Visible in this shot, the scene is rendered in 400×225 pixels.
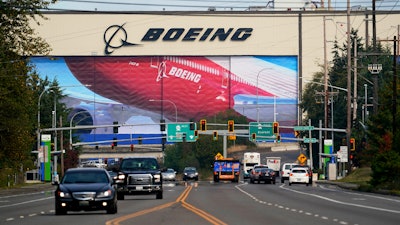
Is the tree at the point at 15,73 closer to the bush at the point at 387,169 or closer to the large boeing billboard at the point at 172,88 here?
the bush at the point at 387,169

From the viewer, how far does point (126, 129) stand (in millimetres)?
160500

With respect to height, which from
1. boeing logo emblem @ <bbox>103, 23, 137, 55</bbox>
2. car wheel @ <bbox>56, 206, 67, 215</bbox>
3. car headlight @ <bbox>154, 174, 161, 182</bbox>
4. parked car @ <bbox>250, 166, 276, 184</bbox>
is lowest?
parked car @ <bbox>250, 166, 276, 184</bbox>

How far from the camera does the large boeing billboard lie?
158250mm

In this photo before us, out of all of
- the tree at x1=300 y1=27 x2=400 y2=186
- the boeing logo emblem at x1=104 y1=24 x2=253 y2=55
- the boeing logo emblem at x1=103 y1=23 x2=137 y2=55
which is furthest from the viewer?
the boeing logo emblem at x1=104 y1=24 x2=253 y2=55

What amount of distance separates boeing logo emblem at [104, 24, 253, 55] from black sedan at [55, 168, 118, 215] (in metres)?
125

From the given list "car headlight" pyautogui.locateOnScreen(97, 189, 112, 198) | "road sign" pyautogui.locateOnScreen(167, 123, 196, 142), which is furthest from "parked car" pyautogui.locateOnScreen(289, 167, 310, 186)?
"car headlight" pyautogui.locateOnScreen(97, 189, 112, 198)

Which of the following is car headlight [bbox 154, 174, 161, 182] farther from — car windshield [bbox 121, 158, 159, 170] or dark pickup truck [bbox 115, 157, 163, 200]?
car windshield [bbox 121, 158, 159, 170]

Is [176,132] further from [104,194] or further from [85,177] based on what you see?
[104,194]

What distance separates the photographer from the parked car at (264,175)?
91188 millimetres

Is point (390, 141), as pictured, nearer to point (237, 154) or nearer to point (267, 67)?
point (267, 67)

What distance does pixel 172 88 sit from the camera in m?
160

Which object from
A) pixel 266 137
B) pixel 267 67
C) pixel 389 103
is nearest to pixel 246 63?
pixel 267 67

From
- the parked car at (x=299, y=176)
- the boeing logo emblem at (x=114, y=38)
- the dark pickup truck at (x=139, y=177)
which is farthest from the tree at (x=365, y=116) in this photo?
the boeing logo emblem at (x=114, y=38)

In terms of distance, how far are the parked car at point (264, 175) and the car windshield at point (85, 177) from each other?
190 feet
